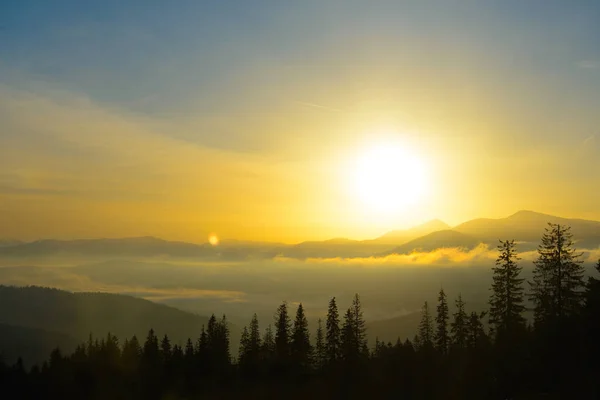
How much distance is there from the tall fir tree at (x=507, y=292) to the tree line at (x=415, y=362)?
0.29 ft

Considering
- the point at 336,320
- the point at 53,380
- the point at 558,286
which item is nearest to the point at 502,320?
the point at 558,286

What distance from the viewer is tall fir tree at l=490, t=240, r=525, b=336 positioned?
43781mm

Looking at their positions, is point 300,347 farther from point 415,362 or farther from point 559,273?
point 559,273

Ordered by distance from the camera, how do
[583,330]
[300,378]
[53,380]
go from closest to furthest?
[583,330] < [53,380] < [300,378]

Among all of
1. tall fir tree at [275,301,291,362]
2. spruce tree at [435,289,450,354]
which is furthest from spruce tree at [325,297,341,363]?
spruce tree at [435,289,450,354]

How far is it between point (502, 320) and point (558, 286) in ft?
18.9

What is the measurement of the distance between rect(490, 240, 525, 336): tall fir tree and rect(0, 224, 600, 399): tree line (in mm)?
89

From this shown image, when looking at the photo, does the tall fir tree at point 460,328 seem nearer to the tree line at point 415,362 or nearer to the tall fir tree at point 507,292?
the tree line at point 415,362

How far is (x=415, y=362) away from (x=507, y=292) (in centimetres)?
1057

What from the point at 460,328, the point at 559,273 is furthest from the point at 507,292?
the point at 460,328

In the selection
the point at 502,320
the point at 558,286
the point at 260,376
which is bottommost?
the point at 260,376

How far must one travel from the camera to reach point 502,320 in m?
44.5

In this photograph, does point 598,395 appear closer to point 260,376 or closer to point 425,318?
point 260,376

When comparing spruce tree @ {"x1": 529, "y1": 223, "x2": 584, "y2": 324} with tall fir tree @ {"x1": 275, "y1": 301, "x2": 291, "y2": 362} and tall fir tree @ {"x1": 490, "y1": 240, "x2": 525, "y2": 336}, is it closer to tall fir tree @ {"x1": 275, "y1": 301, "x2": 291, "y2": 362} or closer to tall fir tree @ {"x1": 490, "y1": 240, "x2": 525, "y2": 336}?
tall fir tree @ {"x1": 490, "y1": 240, "x2": 525, "y2": 336}
